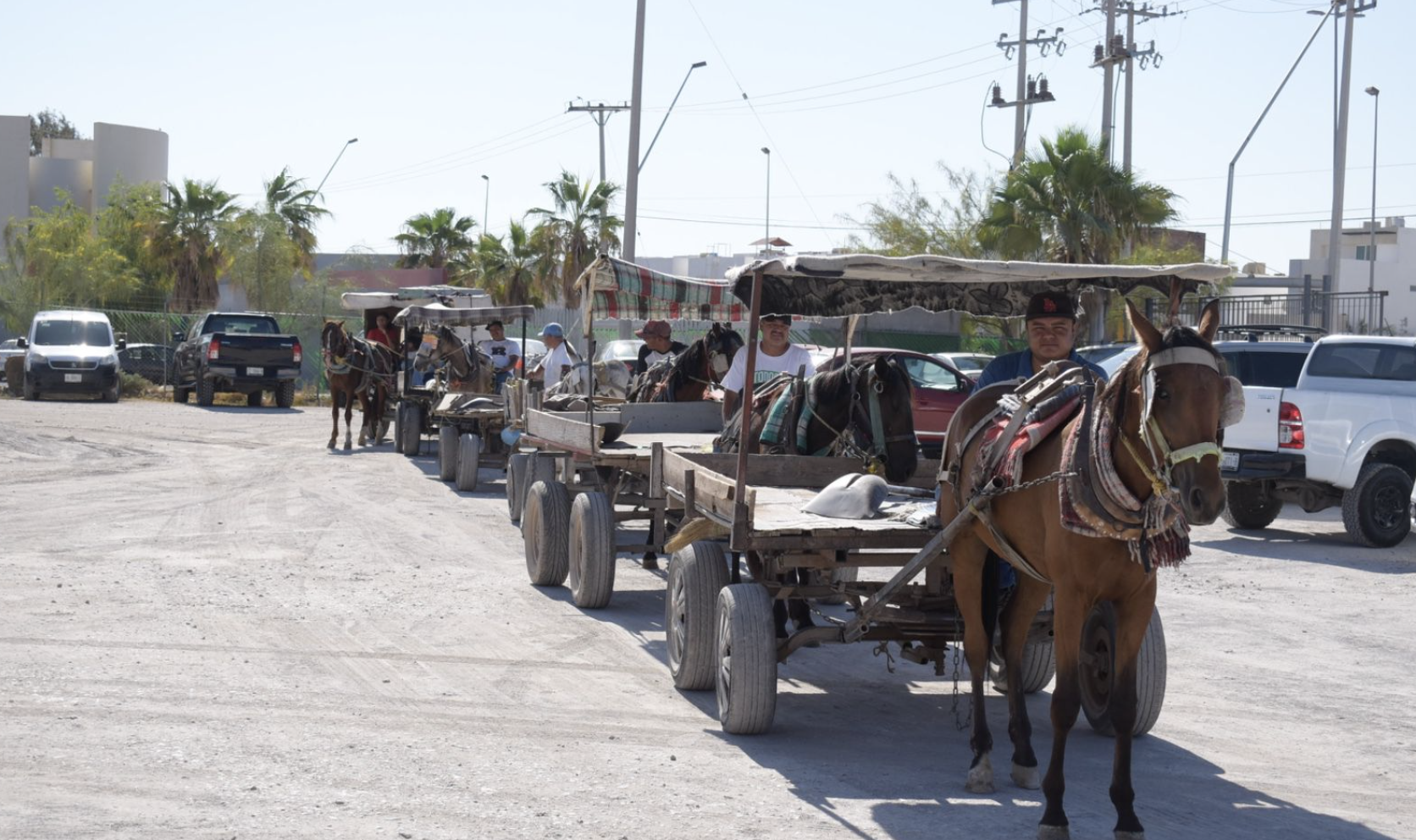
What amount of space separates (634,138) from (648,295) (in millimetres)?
19734

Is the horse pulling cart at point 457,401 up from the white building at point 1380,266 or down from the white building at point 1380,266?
down

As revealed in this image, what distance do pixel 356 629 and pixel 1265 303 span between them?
66.9 ft

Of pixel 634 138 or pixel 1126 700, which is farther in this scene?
pixel 634 138

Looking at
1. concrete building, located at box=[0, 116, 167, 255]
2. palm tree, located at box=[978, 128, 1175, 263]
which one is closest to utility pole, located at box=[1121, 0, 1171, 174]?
palm tree, located at box=[978, 128, 1175, 263]

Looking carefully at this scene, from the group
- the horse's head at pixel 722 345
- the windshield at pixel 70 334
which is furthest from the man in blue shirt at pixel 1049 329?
the windshield at pixel 70 334

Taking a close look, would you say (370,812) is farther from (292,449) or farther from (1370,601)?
(292,449)

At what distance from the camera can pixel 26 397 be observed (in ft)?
121

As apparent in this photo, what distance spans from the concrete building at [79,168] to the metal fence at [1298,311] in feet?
165

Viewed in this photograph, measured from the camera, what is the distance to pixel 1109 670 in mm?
7320

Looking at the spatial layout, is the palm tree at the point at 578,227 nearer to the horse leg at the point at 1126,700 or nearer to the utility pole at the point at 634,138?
the utility pole at the point at 634,138

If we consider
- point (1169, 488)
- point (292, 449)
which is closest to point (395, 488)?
point (292, 449)

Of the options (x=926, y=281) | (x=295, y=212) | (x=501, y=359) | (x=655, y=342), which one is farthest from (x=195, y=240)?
(x=926, y=281)

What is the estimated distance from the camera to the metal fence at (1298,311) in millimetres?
25375

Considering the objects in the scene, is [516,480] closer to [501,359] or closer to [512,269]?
[501,359]
